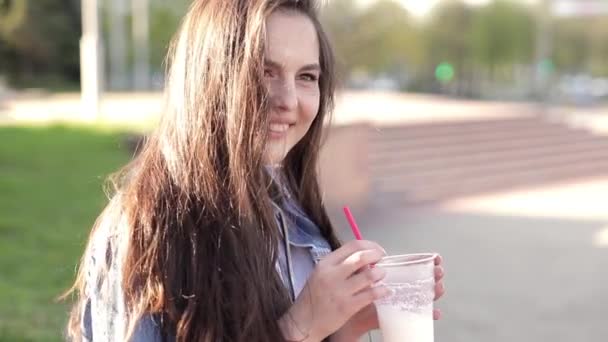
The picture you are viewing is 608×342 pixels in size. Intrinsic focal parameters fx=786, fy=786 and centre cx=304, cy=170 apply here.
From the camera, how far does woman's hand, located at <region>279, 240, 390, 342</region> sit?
125 centimetres

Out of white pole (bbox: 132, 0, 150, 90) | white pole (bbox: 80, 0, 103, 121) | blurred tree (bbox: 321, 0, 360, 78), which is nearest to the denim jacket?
blurred tree (bbox: 321, 0, 360, 78)

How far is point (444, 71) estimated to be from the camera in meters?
46.0

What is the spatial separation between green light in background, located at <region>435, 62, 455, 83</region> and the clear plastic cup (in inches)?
1765

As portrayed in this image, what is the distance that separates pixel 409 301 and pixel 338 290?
16cm

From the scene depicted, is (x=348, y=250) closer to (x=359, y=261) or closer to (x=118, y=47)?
(x=359, y=261)

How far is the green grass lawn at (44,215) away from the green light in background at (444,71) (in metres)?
31.9

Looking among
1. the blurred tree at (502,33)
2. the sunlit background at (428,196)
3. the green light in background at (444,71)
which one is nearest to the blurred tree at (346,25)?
the sunlit background at (428,196)

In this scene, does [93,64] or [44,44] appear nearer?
[93,64]

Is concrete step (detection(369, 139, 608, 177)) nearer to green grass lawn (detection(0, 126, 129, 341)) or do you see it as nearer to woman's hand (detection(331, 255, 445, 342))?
green grass lawn (detection(0, 126, 129, 341))

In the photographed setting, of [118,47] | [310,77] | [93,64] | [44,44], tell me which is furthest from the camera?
[44,44]

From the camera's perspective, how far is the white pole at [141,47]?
152ft

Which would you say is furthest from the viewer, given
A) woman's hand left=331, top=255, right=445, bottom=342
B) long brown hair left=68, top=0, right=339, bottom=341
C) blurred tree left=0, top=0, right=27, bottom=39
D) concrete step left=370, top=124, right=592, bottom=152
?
blurred tree left=0, top=0, right=27, bottom=39

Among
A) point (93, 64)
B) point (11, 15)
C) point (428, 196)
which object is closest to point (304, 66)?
point (428, 196)

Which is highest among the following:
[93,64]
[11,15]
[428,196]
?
[11,15]
